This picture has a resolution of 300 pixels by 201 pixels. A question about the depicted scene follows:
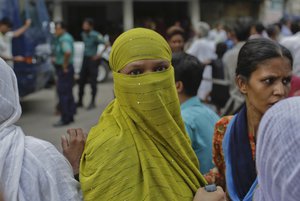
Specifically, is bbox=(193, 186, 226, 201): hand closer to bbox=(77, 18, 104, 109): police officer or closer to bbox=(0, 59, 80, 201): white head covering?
bbox=(0, 59, 80, 201): white head covering

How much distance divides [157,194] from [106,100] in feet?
30.2

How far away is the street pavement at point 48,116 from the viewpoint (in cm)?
782

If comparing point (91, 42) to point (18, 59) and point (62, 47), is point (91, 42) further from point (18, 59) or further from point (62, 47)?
point (18, 59)

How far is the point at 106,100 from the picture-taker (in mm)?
10992

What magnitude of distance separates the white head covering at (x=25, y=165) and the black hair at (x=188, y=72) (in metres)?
1.12

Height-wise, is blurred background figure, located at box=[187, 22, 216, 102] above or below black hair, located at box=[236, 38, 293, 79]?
below

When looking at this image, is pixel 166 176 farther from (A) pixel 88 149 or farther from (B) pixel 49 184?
(B) pixel 49 184

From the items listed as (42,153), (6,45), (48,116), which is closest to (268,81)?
(42,153)

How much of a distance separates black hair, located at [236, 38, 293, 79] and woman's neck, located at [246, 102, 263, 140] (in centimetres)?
15

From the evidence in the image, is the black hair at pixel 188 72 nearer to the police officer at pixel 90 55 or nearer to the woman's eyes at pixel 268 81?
the woman's eyes at pixel 268 81

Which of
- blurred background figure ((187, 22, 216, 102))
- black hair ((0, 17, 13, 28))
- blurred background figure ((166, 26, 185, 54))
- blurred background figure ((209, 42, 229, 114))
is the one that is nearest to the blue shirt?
blurred background figure ((166, 26, 185, 54))

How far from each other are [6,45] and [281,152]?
7.29 metres

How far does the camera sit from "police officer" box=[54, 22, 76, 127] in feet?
26.9

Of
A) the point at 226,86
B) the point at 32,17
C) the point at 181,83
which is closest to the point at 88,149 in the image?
the point at 181,83
